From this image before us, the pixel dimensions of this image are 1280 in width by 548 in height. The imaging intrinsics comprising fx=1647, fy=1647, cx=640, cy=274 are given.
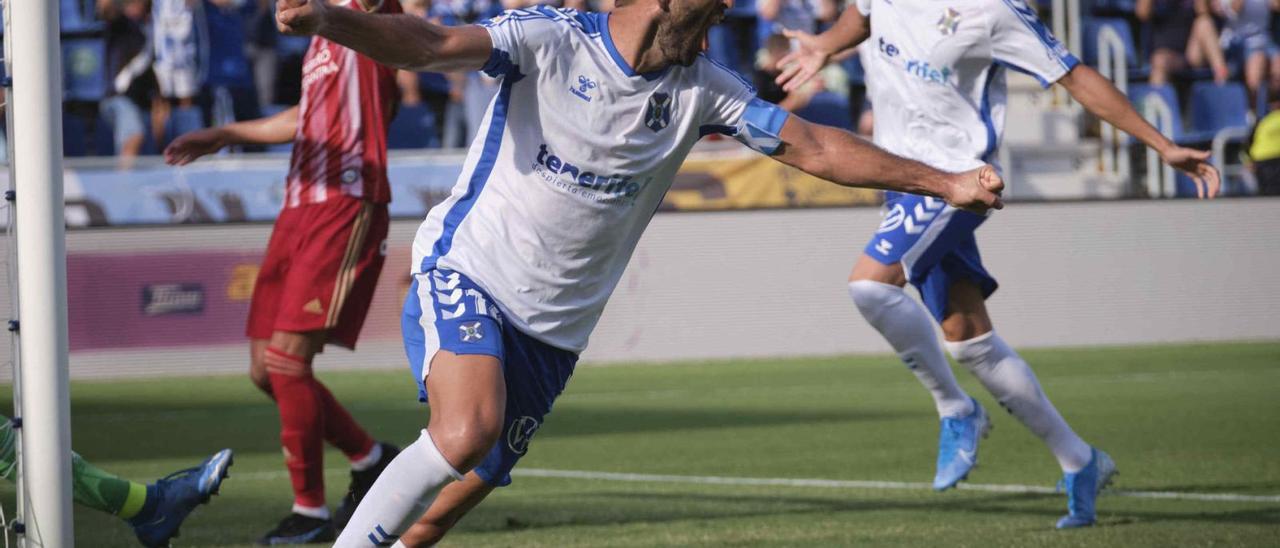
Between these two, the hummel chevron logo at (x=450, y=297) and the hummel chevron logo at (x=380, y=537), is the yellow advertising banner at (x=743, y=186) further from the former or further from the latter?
the hummel chevron logo at (x=380, y=537)

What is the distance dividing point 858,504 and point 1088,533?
108cm

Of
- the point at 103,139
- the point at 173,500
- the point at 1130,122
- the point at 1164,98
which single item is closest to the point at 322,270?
the point at 173,500

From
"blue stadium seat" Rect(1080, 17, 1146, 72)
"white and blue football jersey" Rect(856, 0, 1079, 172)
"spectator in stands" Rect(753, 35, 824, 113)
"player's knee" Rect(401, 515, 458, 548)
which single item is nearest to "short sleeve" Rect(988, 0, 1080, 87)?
"white and blue football jersey" Rect(856, 0, 1079, 172)

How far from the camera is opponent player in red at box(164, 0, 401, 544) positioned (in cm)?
636

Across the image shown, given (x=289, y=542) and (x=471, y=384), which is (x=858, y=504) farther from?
(x=471, y=384)

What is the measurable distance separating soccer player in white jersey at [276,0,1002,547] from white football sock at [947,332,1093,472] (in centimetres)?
232

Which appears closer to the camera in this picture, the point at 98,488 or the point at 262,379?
the point at 98,488

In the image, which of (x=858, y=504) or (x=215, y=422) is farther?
(x=215, y=422)

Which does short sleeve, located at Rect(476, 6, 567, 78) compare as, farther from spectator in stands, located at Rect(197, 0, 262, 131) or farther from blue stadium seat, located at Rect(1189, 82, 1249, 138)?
blue stadium seat, located at Rect(1189, 82, 1249, 138)

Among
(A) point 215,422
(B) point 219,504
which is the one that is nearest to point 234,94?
(A) point 215,422

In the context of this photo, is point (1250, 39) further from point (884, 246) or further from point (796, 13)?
point (884, 246)

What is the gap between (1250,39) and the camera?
68.4 ft

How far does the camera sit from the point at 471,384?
4090 millimetres

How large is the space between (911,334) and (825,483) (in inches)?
39.0
